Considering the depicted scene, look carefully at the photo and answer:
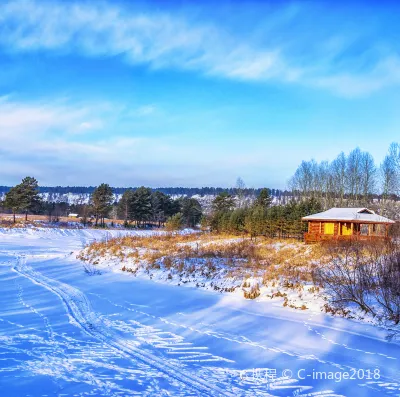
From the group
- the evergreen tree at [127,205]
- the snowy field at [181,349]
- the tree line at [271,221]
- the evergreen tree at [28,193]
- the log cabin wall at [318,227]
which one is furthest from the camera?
the evergreen tree at [127,205]

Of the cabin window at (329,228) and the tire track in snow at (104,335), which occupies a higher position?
the cabin window at (329,228)

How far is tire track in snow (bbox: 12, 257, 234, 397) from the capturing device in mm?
4539

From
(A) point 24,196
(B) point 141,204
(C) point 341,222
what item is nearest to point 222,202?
(B) point 141,204

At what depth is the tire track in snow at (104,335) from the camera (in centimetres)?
454

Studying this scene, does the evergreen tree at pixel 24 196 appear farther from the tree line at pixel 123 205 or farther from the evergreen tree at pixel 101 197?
the evergreen tree at pixel 101 197

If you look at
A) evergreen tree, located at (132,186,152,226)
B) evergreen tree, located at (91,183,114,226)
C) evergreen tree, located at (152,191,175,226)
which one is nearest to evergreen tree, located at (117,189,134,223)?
evergreen tree, located at (132,186,152,226)

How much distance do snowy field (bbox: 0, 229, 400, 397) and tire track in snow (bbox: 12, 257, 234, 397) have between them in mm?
17

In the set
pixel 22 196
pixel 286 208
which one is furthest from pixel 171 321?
pixel 22 196

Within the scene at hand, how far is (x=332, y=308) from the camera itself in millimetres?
8219

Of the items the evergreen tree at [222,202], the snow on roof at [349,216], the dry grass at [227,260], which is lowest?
the dry grass at [227,260]

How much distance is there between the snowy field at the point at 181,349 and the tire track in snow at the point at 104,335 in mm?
17

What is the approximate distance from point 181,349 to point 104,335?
150 centimetres

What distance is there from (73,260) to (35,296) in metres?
8.99

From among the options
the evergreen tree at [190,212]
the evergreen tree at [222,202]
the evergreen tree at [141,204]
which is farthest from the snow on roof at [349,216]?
the evergreen tree at [190,212]
